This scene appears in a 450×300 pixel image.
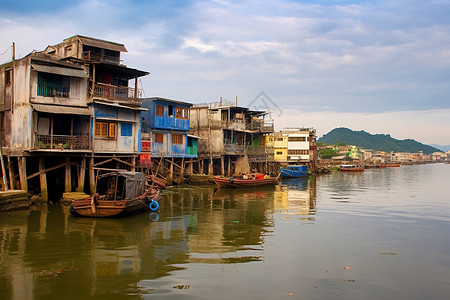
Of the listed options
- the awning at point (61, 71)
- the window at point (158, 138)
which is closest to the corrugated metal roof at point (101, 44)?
the awning at point (61, 71)

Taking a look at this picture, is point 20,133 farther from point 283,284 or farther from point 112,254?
point 283,284

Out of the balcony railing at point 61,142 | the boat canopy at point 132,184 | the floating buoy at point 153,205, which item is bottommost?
the floating buoy at point 153,205

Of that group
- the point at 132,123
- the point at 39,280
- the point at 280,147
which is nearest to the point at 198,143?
the point at 132,123

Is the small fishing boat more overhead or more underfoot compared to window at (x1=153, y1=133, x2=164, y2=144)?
more underfoot

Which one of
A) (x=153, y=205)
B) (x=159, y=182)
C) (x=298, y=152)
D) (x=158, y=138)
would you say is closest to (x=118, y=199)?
(x=153, y=205)

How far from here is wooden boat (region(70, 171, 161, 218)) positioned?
17.8m

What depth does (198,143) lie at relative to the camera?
43656 mm

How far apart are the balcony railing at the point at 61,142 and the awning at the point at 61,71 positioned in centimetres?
398

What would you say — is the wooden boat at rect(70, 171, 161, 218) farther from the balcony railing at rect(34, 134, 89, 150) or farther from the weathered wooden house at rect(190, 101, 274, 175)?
the weathered wooden house at rect(190, 101, 274, 175)

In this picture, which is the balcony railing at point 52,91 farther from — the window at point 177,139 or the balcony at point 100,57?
the window at point 177,139

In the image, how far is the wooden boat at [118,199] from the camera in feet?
58.5

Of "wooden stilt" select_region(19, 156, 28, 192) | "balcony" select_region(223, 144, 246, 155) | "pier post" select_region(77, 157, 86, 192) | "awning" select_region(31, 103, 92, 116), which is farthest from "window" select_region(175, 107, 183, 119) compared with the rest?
"wooden stilt" select_region(19, 156, 28, 192)

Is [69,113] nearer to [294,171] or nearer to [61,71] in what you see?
[61,71]

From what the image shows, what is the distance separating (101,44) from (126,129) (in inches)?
276
